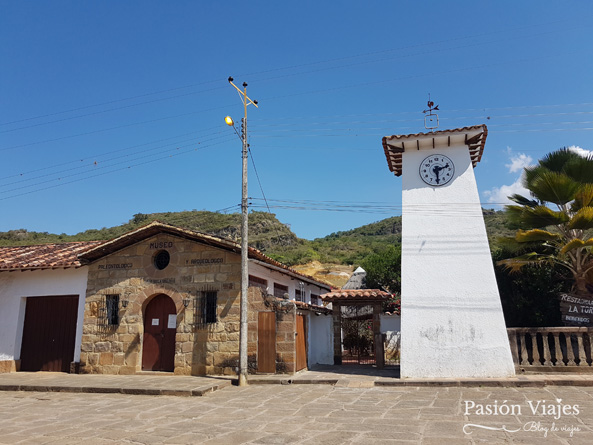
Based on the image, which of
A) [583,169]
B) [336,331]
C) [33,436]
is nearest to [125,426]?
[33,436]

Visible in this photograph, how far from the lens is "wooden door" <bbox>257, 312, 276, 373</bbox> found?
38.2 feet

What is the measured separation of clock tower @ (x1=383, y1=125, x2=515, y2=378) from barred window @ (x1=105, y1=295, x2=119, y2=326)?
8.46 meters

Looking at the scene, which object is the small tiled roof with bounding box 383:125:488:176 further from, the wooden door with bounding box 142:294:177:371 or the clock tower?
the wooden door with bounding box 142:294:177:371

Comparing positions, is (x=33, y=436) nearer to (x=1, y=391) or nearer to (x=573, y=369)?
(x=1, y=391)

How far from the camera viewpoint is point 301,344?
12.6 meters

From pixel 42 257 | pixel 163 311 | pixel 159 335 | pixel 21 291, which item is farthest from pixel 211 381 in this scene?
pixel 42 257

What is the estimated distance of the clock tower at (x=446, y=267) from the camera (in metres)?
10.3

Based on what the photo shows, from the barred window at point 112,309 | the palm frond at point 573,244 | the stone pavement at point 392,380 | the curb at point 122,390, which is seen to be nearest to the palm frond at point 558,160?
the palm frond at point 573,244

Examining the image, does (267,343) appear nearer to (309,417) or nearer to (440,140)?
(309,417)

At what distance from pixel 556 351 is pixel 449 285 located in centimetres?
285

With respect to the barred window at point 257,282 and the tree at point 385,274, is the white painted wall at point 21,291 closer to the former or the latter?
the barred window at point 257,282

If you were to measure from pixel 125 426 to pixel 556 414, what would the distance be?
6677mm

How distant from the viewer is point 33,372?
13648 millimetres

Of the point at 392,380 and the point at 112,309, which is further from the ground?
the point at 112,309
